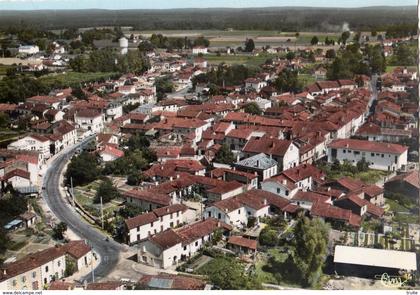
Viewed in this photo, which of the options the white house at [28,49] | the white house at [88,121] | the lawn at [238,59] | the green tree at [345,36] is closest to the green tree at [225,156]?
the white house at [88,121]

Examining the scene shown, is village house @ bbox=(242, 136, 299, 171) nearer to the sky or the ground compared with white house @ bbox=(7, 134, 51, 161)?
nearer to the sky

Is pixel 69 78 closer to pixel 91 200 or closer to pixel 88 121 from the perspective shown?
pixel 88 121

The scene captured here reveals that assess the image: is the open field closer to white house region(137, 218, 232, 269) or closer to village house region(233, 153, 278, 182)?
village house region(233, 153, 278, 182)

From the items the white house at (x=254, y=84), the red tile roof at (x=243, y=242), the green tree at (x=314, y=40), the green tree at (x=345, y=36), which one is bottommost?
the red tile roof at (x=243, y=242)

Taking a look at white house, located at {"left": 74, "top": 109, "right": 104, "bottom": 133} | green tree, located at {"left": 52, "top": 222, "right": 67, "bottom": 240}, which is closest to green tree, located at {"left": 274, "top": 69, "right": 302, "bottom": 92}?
white house, located at {"left": 74, "top": 109, "right": 104, "bottom": 133}

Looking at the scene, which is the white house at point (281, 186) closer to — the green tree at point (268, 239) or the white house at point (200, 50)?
the green tree at point (268, 239)
